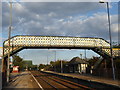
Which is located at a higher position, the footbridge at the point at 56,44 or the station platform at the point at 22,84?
the footbridge at the point at 56,44

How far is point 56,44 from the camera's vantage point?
32969 millimetres

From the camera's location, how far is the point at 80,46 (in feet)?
109

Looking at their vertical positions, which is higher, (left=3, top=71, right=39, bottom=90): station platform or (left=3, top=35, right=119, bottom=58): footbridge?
(left=3, top=35, right=119, bottom=58): footbridge

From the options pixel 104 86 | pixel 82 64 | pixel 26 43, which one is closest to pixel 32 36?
pixel 26 43

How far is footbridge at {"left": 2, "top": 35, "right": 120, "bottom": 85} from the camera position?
104 feet

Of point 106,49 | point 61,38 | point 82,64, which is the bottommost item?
point 82,64

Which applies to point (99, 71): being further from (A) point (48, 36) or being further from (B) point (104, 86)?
(B) point (104, 86)

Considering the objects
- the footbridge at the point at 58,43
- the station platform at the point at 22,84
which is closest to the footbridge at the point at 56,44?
the footbridge at the point at 58,43

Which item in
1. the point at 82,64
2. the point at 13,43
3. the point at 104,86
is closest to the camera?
the point at 104,86

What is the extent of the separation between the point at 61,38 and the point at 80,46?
4.04m

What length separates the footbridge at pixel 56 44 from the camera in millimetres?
31766

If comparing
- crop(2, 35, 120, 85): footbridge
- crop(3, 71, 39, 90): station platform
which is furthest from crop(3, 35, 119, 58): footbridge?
crop(3, 71, 39, 90): station platform

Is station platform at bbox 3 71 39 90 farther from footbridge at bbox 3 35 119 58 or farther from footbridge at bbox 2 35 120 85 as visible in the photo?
footbridge at bbox 3 35 119 58

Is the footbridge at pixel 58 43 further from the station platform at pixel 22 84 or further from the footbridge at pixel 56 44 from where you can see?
the station platform at pixel 22 84
